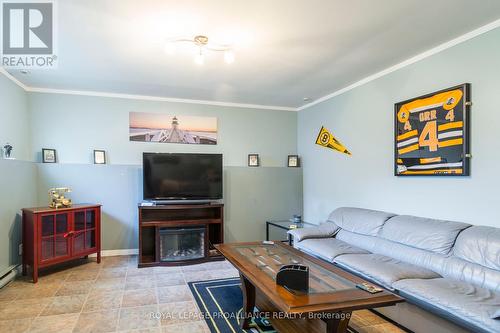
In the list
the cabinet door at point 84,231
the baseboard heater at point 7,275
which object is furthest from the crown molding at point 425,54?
the baseboard heater at point 7,275

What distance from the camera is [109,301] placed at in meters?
3.06

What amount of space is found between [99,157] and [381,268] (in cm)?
405

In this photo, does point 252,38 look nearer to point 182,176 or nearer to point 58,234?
point 182,176

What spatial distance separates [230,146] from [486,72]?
359cm

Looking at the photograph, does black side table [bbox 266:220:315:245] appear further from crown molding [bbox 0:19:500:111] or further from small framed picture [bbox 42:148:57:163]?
small framed picture [bbox 42:148:57:163]

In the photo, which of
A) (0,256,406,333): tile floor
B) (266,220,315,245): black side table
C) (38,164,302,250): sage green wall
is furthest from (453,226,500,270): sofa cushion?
(38,164,302,250): sage green wall

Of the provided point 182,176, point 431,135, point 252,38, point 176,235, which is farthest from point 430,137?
point 176,235

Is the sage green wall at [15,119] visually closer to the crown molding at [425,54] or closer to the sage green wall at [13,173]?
the sage green wall at [13,173]

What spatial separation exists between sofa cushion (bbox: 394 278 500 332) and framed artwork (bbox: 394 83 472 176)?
3.50ft

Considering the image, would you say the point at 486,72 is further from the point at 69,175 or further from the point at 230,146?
the point at 69,175

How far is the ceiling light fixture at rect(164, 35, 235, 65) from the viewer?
9.38ft

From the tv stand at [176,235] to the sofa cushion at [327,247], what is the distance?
4.67 ft

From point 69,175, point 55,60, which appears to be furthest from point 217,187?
point 55,60

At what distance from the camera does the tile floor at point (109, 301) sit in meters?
2.57
